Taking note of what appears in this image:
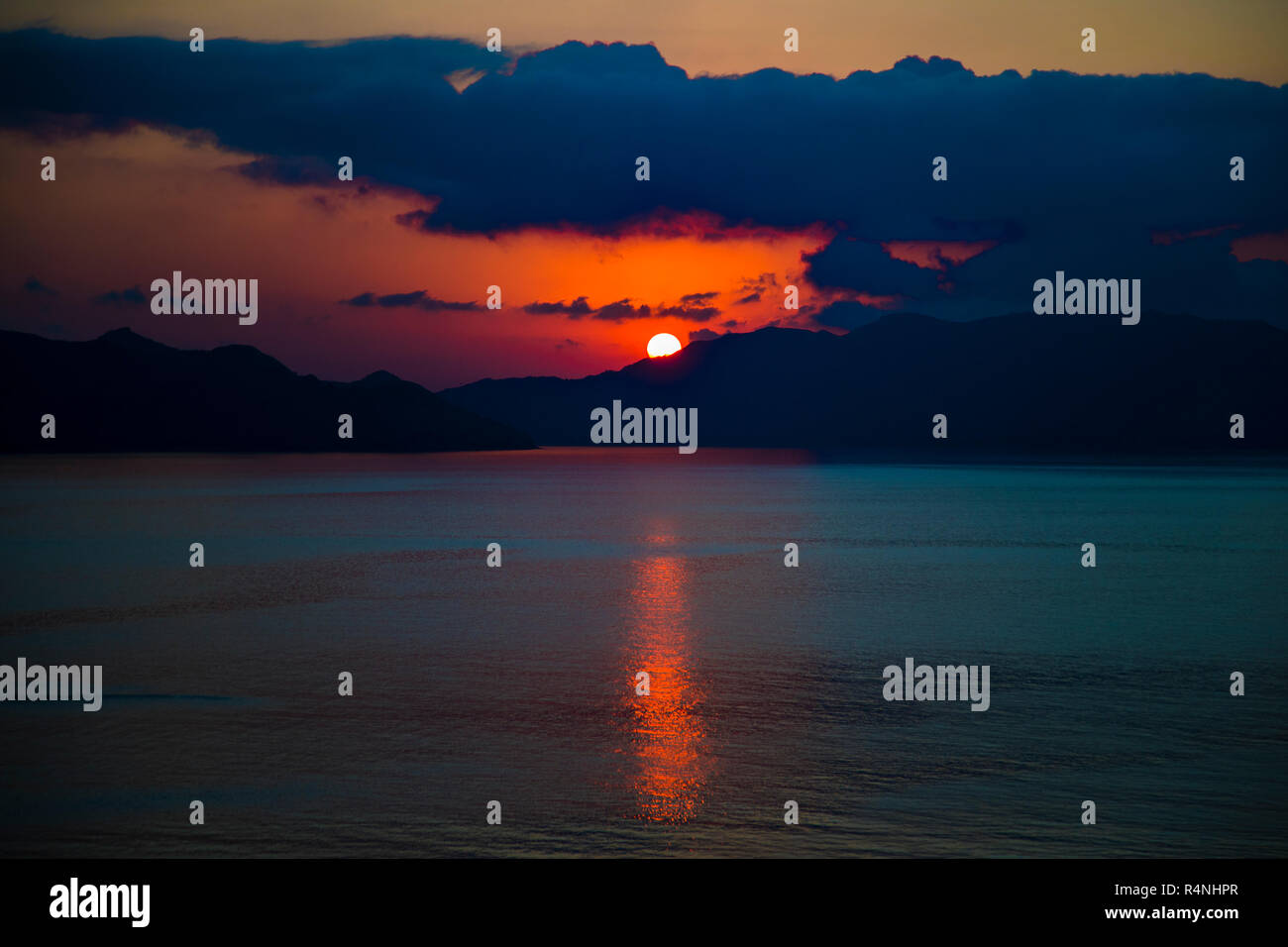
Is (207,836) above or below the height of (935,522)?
below

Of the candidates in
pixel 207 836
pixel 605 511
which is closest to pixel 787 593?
pixel 207 836

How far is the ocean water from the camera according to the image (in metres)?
12.6

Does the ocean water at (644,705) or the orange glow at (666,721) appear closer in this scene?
the ocean water at (644,705)

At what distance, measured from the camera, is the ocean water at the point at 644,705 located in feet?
41.2

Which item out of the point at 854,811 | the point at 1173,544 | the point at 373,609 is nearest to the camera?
the point at 854,811

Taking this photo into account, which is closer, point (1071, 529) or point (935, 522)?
point (1071, 529)

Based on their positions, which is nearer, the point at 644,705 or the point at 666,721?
the point at 666,721

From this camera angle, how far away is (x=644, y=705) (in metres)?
18.4

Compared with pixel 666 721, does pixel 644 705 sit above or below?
above

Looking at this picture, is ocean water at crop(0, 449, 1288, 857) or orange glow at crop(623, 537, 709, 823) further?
orange glow at crop(623, 537, 709, 823)

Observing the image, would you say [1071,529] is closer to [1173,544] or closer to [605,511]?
[1173,544]
